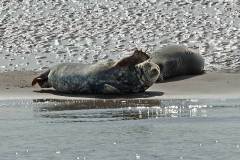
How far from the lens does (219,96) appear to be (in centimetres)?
1051

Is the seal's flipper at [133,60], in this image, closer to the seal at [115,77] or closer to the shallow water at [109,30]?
the seal at [115,77]

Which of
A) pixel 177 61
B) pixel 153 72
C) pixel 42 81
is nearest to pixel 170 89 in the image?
pixel 153 72

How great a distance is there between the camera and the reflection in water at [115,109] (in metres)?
8.63

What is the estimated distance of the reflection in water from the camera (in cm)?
863

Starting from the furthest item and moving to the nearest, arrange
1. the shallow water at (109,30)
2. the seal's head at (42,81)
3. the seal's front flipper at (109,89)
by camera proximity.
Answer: the shallow water at (109,30) → the seal's head at (42,81) → the seal's front flipper at (109,89)

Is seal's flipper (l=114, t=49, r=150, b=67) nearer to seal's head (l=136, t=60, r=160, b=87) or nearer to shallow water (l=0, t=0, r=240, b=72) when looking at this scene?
seal's head (l=136, t=60, r=160, b=87)

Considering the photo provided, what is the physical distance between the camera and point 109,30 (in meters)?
→ 15.2

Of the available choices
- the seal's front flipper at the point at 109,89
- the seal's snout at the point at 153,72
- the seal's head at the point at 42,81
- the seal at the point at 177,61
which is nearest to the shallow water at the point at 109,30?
the seal at the point at 177,61

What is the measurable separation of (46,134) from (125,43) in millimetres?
7334

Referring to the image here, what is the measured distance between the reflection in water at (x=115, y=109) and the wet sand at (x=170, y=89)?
1.65 ft

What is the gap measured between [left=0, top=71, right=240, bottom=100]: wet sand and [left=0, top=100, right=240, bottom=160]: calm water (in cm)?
84

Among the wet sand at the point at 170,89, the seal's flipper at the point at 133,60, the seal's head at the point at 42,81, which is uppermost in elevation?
the seal's flipper at the point at 133,60

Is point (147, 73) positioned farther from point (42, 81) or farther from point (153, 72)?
point (42, 81)

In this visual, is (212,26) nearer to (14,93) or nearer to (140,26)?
(140,26)
